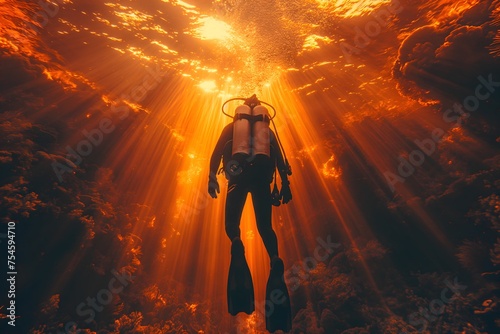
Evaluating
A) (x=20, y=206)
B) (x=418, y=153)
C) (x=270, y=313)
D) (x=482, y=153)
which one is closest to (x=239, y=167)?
(x=270, y=313)

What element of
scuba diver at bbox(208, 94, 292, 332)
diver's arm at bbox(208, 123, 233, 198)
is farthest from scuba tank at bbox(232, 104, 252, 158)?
diver's arm at bbox(208, 123, 233, 198)

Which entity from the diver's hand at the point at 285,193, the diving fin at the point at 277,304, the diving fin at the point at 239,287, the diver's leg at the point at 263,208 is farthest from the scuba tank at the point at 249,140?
the diving fin at the point at 277,304

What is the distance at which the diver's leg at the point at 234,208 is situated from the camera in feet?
11.5

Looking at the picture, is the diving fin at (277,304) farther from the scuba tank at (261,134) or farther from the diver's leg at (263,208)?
the scuba tank at (261,134)

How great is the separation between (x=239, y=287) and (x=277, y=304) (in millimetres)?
608

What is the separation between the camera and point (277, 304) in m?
3.35

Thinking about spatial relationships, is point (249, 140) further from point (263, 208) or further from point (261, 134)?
point (263, 208)

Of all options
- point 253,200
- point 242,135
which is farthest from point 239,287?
point 242,135

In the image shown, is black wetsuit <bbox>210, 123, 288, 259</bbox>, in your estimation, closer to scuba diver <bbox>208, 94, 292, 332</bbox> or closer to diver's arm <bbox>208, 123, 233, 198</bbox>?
scuba diver <bbox>208, 94, 292, 332</bbox>

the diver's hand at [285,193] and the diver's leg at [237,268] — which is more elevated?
the diver's hand at [285,193]

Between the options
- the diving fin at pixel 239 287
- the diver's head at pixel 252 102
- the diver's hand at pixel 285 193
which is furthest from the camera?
the diver's head at pixel 252 102

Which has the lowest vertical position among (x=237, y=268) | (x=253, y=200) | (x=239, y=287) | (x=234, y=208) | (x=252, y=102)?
(x=239, y=287)

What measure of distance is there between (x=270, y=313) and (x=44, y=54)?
57.4ft

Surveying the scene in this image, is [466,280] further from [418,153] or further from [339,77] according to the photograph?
[339,77]
